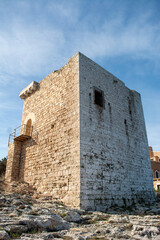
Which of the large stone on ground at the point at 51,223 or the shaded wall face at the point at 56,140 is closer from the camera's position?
the large stone on ground at the point at 51,223

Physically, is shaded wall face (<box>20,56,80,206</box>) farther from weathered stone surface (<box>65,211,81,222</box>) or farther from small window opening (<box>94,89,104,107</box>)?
weathered stone surface (<box>65,211,81,222</box>)

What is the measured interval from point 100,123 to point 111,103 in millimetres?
1783

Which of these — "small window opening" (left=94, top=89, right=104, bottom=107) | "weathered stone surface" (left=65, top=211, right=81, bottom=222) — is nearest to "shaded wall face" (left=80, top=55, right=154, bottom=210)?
"small window opening" (left=94, top=89, right=104, bottom=107)

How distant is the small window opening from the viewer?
30.4 feet

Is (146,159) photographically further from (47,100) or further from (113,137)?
(47,100)

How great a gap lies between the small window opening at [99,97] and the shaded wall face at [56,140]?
131 centimetres

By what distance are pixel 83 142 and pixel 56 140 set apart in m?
1.70

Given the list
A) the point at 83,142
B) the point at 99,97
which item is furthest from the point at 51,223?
the point at 99,97

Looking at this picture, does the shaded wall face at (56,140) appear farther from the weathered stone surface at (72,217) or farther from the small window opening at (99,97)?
the weathered stone surface at (72,217)

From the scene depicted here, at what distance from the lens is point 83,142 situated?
7.36 m

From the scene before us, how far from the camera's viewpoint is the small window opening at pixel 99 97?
9273mm

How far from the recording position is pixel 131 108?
37.3 ft

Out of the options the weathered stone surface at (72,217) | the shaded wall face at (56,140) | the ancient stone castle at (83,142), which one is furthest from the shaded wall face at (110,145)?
the weathered stone surface at (72,217)

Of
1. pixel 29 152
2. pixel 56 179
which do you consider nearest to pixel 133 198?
pixel 56 179
